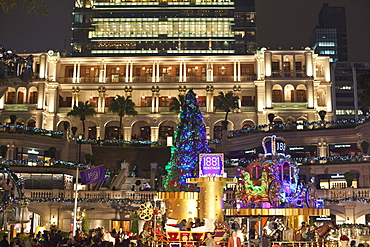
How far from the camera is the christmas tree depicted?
107 feet

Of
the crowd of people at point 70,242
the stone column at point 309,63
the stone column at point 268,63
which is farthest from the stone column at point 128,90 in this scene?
the crowd of people at point 70,242

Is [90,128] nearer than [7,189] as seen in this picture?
No

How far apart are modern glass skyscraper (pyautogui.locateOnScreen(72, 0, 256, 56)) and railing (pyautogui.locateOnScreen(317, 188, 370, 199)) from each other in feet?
203

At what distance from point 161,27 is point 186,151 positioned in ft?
248

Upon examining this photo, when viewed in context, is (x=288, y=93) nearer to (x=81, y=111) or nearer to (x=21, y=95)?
(x=81, y=111)

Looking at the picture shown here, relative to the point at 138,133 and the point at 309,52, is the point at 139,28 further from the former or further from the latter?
the point at 309,52

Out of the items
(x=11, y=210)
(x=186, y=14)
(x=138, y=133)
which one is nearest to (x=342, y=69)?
(x=186, y=14)

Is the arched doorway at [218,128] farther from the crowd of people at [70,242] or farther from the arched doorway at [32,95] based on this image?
the crowd of people at [70,242]

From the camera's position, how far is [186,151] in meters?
33.1

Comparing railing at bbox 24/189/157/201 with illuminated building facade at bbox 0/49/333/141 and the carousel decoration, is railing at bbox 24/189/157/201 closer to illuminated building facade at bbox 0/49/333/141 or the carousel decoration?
the carousel decoration

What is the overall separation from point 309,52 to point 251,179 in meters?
62.4

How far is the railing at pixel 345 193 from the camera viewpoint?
3931 centimetres

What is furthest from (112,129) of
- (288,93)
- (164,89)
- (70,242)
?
(70,242)

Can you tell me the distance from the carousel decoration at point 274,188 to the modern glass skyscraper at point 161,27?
76304 mm
